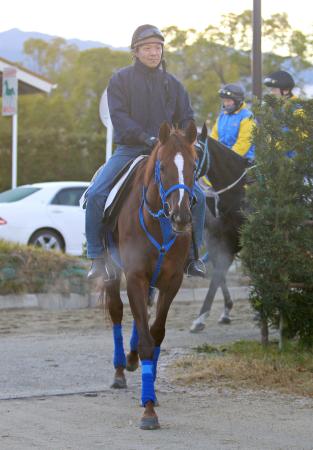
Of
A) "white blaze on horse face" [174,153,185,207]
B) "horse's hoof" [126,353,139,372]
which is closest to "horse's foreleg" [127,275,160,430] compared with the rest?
"white blaze on horse face" [174,153,185,207]

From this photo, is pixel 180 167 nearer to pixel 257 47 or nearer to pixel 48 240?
pixel 257 47

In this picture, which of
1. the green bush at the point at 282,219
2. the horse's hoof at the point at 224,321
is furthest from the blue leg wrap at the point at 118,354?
the horse's hoof at the point at 224,321

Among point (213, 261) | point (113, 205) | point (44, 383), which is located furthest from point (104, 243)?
point (213, 261)

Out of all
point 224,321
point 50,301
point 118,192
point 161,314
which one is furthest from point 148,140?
point 50,301

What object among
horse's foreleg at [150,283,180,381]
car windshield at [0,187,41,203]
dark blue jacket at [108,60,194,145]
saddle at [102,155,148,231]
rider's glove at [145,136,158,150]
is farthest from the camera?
car windshield at [0,187,41,203]

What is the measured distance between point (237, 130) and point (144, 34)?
442 centimetres

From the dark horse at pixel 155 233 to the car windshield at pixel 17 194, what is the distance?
472 inches

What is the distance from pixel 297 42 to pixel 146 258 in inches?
1906

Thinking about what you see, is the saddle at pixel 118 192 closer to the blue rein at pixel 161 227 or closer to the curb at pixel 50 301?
the blue rein at pixel 161 227

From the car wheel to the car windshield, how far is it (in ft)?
2.66

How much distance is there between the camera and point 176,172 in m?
6.77

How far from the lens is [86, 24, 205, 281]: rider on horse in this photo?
8.05 metres

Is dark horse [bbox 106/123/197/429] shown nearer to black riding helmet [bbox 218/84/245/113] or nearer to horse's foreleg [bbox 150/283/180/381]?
horse's foreleg [bbox 150/283/180/381]

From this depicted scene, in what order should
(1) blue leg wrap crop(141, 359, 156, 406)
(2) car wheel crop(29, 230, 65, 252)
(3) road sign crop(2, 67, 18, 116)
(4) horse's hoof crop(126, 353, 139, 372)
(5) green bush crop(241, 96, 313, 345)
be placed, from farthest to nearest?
(3) road sign crop(2, 67, 18, 116), (2) car wheel crop(29, 230, 65, 252), (5) green bush crop(241, 96, 313, 345), (4) horse's hoof crop(126, 353, 139, 372), (1) blue leg wrap crop(141, 359, 156, 406)
